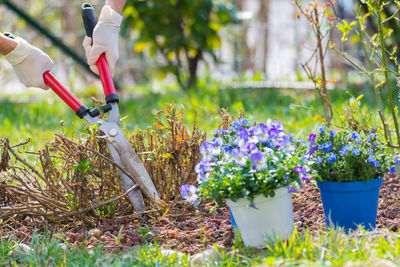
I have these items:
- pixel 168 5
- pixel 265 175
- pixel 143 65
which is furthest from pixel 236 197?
pixel 143 65

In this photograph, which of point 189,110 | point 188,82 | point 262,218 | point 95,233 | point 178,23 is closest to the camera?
point 262,218

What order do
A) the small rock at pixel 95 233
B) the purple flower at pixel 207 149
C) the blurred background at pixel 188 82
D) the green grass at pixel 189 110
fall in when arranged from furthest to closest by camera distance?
the blurred background at pixel 188 82 → the green grass at pixel 189 110 → the small rock at pixel 95 233 → the purple flower at pixel 207 149

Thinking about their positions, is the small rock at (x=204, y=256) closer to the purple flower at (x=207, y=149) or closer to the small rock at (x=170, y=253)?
the small rock at (x=170, y=253)

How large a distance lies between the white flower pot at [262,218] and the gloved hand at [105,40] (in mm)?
1072

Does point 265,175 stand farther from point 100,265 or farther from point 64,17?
point 64,17

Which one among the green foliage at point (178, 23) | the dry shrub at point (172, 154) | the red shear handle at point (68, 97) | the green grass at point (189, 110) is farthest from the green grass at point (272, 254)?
the green foliage at point (178, 23)

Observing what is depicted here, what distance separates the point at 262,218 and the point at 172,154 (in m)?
0.68

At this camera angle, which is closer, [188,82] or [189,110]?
[189,110]

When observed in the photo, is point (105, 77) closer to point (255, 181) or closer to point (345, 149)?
point (255, 181)

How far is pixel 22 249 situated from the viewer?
1.94m

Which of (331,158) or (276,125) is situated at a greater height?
(276,125)

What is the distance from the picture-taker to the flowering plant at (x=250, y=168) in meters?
1.74

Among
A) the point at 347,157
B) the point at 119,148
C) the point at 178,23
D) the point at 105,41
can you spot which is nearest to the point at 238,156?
the point at 347,157

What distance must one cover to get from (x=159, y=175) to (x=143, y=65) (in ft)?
25.4
